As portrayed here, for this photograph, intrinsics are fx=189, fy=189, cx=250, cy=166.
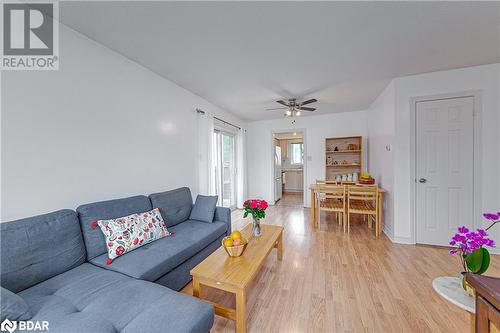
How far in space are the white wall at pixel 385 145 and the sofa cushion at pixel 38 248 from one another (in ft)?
12.4

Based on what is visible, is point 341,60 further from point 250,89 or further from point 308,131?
point 308,131

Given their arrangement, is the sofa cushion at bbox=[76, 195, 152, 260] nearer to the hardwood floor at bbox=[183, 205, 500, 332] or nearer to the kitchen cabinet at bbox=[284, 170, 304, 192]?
the hardwood floor at bbox=[183, 205, 500, 332]

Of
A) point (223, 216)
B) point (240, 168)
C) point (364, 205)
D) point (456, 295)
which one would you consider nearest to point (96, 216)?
point (223, 216)

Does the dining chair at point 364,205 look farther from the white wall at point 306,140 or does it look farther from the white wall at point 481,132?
the white wall at point 306,140

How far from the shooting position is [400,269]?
2.11 meters

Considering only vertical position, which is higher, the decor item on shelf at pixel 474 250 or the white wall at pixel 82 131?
the white wall at pixel 82 131

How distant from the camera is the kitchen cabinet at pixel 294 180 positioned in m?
7.30

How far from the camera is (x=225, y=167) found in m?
4.63

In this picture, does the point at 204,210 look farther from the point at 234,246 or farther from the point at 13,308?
the point at 13,308

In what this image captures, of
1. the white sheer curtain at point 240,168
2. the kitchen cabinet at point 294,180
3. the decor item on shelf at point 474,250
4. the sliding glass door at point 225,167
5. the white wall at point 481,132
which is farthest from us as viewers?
the kitchen cabinet at point 294,180

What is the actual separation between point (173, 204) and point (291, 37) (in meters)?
2.28

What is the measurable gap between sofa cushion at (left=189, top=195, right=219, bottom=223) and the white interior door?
2905 mm

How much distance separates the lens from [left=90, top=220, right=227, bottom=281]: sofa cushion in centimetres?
145

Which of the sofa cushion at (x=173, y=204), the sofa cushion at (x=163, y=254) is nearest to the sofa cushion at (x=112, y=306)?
the sofa cushion at (x=163, y=254)
